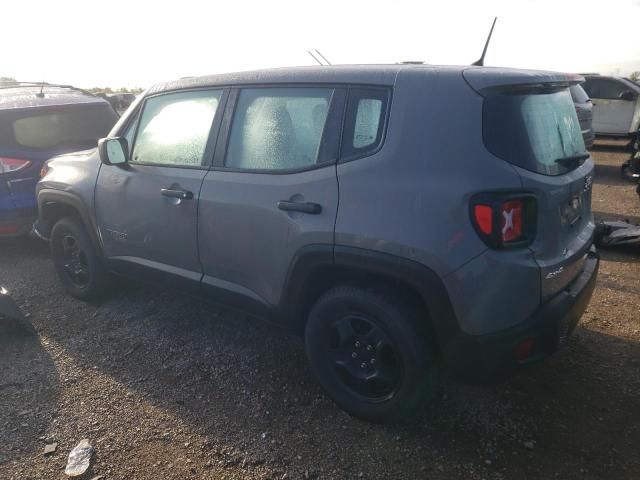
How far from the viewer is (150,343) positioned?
11.7 feet

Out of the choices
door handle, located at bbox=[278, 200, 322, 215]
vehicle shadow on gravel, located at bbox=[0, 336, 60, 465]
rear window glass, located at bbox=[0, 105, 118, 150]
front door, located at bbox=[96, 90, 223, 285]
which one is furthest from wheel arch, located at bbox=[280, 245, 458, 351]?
rear window glass, located at bbox=[0, 105, 118, 150]

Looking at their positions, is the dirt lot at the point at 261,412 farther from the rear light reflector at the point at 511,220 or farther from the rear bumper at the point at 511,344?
the rear light reflector at the point at 511,220

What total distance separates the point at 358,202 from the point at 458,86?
2.24ft

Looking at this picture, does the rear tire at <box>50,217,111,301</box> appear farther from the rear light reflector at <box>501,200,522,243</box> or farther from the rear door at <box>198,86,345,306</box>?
the rear light reflector at <box>501,200,522,243</box>

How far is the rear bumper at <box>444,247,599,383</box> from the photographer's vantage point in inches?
86.8

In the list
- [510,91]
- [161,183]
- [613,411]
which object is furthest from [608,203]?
[161,183]

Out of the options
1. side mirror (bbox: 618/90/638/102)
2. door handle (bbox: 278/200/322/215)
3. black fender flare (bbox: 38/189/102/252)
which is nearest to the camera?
door handle (bbox: 278/200/322/215)

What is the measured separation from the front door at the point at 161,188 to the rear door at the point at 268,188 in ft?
0.47

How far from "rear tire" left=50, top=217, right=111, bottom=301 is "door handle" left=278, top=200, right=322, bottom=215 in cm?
204

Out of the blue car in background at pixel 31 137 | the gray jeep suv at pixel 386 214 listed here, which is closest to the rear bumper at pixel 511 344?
the gray jeep suv at pixel 386 214

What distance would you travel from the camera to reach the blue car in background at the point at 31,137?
195 inches

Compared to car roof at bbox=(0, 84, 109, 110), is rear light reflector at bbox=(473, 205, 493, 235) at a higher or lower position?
lower

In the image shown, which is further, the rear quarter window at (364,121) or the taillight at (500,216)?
the rear quarter window at (364,121)

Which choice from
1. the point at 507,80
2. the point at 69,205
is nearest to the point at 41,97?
the point at 69,205
